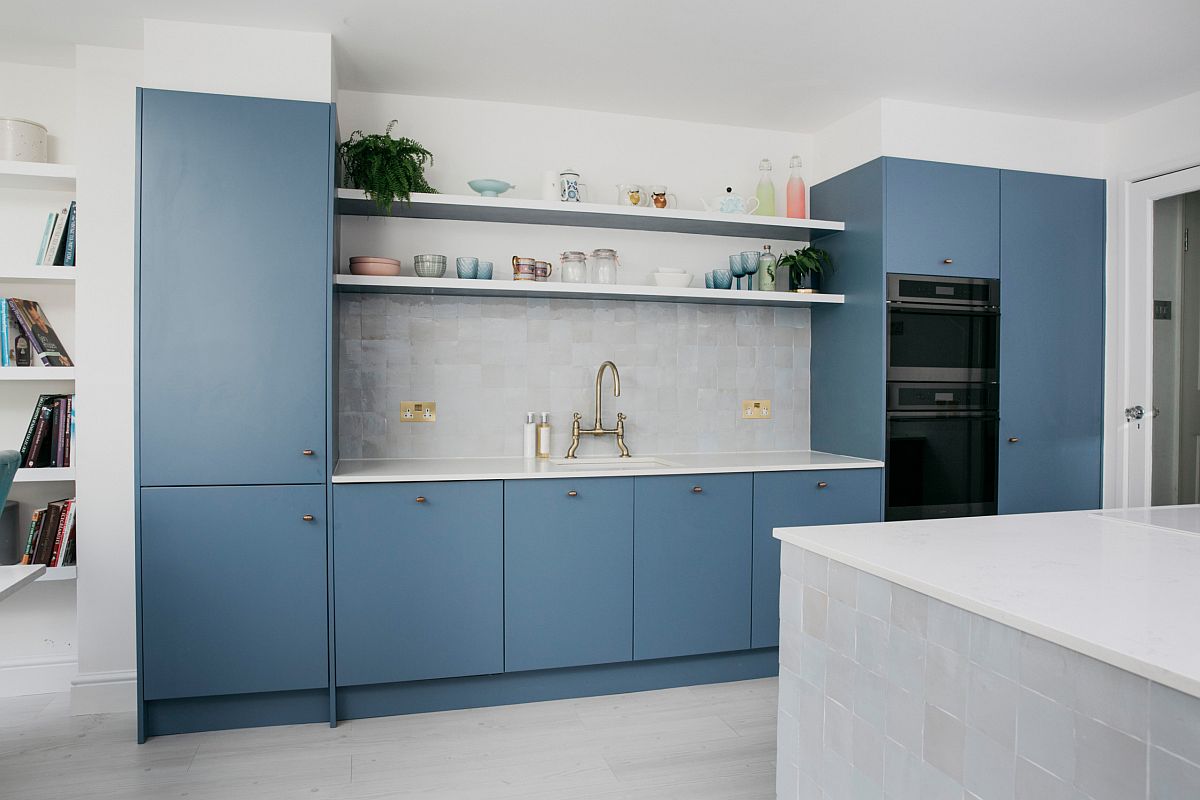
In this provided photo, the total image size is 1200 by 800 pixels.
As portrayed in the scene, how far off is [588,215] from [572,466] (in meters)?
1.09

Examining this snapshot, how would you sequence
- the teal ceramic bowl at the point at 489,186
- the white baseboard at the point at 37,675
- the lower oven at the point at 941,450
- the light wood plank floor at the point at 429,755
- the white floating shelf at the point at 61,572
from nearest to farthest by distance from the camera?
the light wood plank floor at the point at 429,755, the white floating shelf at the point at 61,572, the white baseboard at the point at 37,675, the teal ceramic bowl at the point at 489,186, the lower oven at the point at 941,450

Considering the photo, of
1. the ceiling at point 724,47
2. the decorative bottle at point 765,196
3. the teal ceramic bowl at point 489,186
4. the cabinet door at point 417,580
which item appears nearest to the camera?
the ceiling at point 724,47

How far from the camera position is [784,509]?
3320 millimetres

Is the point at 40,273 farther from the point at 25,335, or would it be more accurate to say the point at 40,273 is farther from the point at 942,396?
the point at 942,396

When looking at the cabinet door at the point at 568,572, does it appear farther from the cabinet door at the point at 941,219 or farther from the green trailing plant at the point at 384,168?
the cabinet door at the point at 941,219

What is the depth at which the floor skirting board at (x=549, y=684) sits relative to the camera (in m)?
2.94

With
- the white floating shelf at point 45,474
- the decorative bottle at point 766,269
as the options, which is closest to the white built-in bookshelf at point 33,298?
the white floating shelf at point 45,474

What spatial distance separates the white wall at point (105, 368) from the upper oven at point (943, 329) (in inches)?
124

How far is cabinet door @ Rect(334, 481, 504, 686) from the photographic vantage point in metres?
2.84

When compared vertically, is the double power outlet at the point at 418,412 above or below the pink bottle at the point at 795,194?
below

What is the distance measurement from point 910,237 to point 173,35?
9.92 feet

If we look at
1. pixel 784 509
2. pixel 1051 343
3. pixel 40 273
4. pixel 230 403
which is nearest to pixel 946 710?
pixel 784 509

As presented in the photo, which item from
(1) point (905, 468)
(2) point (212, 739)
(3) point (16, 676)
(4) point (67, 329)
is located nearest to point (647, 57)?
(1) point (905, 468)

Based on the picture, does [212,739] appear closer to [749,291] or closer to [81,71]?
[81,71]
